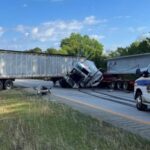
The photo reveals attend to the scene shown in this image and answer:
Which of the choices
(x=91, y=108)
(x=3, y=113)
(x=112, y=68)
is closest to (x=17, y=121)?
(x=3, y=113)

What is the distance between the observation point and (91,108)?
1920 cm

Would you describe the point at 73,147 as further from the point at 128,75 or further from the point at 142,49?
the point at 142,49

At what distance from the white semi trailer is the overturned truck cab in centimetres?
317

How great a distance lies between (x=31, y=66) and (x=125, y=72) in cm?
826

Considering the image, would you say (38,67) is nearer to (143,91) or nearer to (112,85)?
(112,85)

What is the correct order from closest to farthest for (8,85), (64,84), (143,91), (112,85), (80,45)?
(143,91) < (8,85) < (112,85) < (64,84) < (80,45)

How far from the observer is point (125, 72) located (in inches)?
1502

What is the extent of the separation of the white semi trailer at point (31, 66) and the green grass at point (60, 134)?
22127 mm

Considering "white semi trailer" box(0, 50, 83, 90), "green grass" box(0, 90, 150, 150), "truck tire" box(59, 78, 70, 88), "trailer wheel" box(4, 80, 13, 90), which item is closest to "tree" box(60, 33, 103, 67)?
"white semi trailer" box(0, 50, 83, 90)

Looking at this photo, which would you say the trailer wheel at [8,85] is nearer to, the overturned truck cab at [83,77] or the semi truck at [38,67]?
the semi truck at [38,67]

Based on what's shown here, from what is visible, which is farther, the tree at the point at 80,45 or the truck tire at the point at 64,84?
the tree at the point at 80,45

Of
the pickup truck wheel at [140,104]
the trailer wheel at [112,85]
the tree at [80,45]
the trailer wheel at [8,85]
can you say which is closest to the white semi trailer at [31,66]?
the trailer wheel at [8,85]

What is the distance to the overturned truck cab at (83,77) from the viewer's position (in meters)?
38.6

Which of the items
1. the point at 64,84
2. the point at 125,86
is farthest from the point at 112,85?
the point at 64,84
